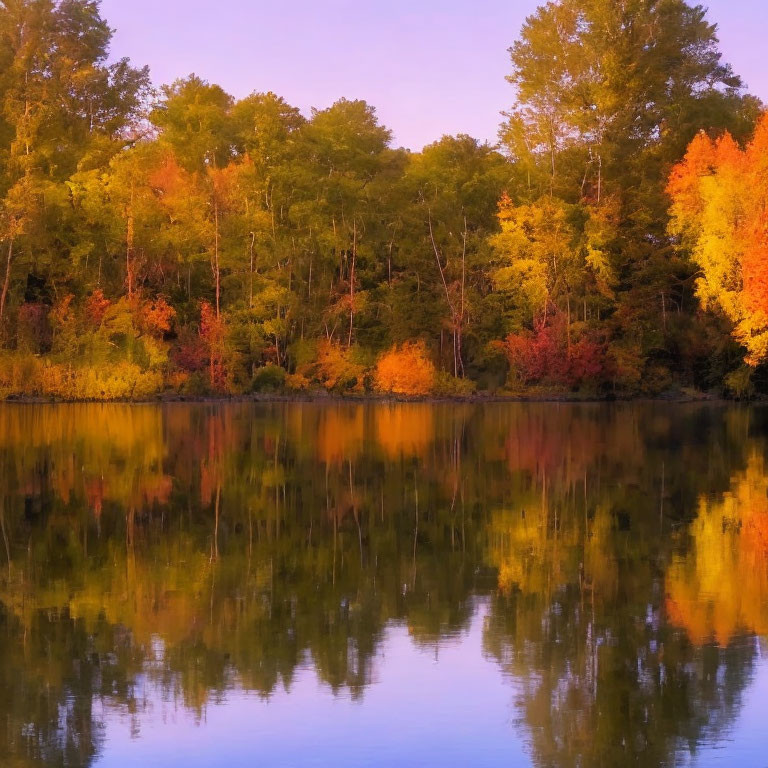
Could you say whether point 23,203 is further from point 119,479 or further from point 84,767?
point 84,767

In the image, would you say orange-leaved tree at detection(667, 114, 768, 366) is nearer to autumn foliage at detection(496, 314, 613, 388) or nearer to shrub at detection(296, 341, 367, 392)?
Answer: autumn foliage at detection(496, 314, 613, 388)

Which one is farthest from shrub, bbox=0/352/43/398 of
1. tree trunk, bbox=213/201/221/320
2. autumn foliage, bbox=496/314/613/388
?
autumn foliage, bbox=496/314/613/388

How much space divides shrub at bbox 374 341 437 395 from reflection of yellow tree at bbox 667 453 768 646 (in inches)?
1311

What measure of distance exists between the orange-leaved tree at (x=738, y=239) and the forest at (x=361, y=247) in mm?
1303

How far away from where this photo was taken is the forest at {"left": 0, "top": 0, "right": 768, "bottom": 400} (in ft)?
150

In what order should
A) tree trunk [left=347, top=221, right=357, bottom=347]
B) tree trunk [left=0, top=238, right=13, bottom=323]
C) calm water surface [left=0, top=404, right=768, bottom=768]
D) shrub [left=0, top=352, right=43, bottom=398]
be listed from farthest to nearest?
1. tree trunk [left=347, top=221, right=357, bottom=347]
2. tree trunk [left=0, top=238, right=13, bottom=323]
3. shrub [left=0, top=352, right=43, bottom=398]
4. calm water surface [left=0, top=404, right=768, bottom=768]

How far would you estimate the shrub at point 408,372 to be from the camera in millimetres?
48156

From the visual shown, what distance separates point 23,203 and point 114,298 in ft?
18.7

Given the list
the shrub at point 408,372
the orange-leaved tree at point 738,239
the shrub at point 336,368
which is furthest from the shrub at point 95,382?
the orange-leaved tree at point 738,239

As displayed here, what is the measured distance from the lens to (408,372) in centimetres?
4816

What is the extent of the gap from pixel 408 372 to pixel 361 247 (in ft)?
23.2

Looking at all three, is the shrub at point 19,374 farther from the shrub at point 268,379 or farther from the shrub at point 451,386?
the shrub at point 451,386

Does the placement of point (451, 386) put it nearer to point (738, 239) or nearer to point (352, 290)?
point (352, 290)

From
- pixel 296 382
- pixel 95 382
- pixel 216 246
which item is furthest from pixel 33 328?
pixel 296 382
